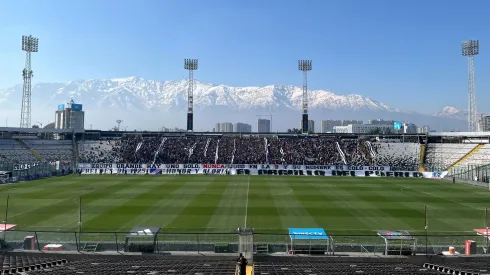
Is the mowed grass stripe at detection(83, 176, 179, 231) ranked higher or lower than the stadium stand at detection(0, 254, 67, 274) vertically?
lower

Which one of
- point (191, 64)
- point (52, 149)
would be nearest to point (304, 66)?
point (191, 64)

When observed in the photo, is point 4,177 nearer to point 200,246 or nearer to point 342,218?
point 200,246

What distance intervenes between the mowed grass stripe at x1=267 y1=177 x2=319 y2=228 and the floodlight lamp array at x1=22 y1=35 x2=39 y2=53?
6697cm

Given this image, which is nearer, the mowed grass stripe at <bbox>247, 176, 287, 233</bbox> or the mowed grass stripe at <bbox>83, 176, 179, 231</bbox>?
the mowed grass stripe at <bbox>83, 176, 179, 231</bbox>

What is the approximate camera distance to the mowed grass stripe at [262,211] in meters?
31.1

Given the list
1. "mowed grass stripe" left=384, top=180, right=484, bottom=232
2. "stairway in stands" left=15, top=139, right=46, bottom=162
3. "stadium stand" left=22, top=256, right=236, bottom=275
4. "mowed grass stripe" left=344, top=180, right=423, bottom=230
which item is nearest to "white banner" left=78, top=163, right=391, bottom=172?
"stairway in stands" left=15, top=139, right=46, bottom=162

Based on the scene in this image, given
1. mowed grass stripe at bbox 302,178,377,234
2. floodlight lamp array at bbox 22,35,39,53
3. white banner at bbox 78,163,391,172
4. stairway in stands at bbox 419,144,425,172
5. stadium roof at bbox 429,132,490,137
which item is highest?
floodlight lamp array at bbox 22,35,39,53

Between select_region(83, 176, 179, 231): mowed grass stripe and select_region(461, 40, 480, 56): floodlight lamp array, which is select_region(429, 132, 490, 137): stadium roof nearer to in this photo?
select_region(461, 40, 480, 56): floodlight lamp array

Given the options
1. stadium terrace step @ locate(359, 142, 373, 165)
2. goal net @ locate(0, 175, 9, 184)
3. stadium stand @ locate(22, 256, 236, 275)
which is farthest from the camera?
stadium terrace step @ locate(359, 142, 373, 165)

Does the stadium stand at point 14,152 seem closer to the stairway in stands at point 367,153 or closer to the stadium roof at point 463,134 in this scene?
the stairway in stands at point 367,153

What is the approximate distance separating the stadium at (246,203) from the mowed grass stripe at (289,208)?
5.8 inches

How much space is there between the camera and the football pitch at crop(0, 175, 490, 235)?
102 ft

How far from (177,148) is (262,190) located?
4237cm

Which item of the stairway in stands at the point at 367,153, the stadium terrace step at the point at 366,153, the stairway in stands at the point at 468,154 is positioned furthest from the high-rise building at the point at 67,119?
the stairway in stands at the point at 468,154
